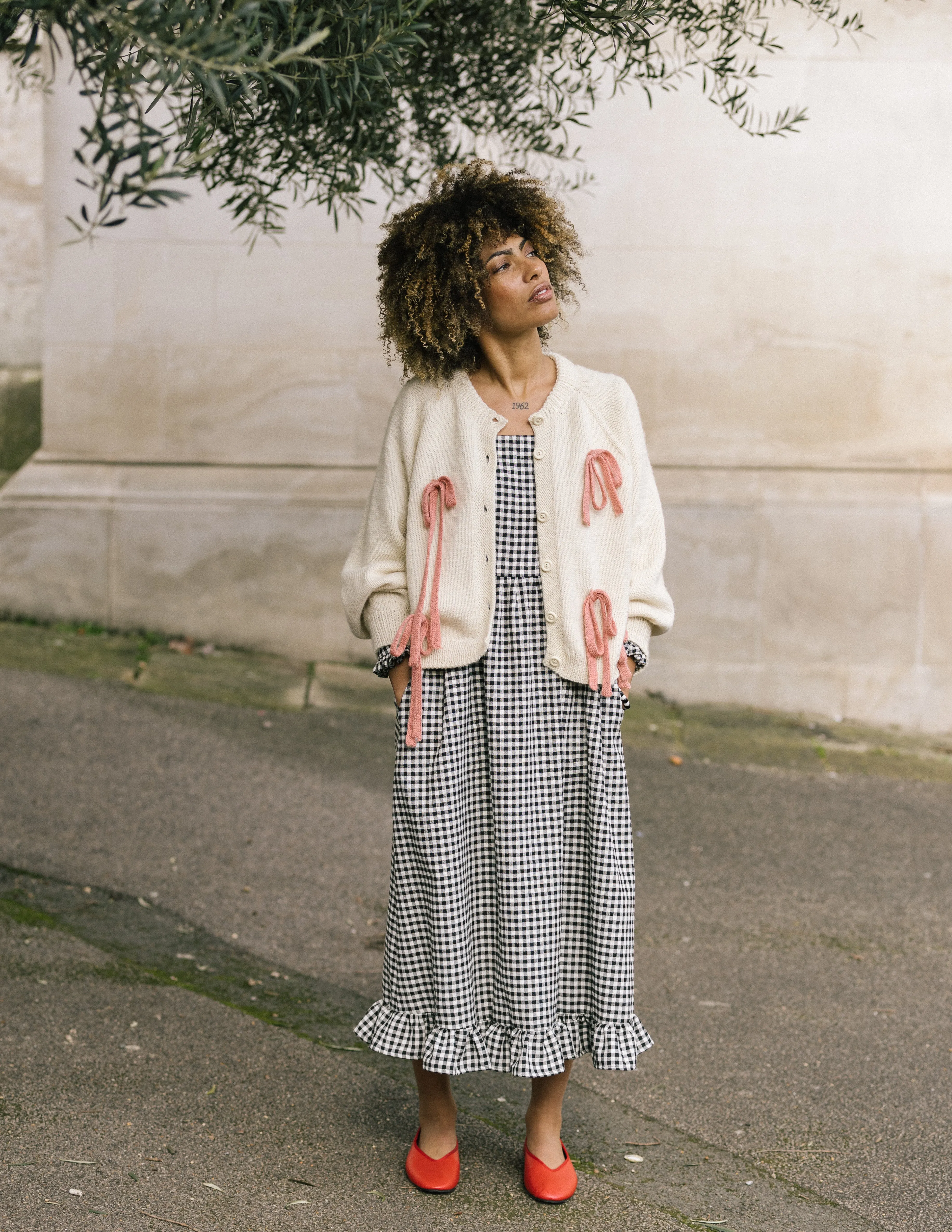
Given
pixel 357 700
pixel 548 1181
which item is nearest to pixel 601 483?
pixel 548 1181

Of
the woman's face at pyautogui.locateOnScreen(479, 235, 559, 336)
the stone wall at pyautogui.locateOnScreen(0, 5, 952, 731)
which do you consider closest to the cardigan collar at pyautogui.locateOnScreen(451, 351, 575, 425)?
the woman's face at pyautogui.locateOnScreen(479, 235, 559, 336)

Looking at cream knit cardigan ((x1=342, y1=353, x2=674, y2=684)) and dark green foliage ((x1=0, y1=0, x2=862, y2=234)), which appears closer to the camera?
dark green foliage ((x1=0, y1=0, x2=862, y2=234))

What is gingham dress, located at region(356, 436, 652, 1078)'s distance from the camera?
9.08ft

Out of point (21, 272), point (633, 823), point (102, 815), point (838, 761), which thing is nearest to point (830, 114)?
point (838, 761)

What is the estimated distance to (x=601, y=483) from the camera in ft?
9.16

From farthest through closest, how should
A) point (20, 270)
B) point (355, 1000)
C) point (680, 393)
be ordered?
point (20, 270)
point (680, 393)
point (355, 1000)

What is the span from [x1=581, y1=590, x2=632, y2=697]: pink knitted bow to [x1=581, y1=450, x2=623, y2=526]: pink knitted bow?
0.17 m

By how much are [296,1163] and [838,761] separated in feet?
14.4

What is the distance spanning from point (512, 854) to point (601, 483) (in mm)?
833

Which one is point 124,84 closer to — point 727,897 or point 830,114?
point 727,897

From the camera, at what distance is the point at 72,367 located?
734 cm

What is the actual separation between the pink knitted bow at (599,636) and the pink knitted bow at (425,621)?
321 millimetres

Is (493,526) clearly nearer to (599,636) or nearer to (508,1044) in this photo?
(599,636)

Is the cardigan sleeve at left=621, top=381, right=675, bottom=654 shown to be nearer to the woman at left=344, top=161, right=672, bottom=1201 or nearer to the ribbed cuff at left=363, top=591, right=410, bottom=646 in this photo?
the woman at left=344, top=161, right=672, bottom=1201
